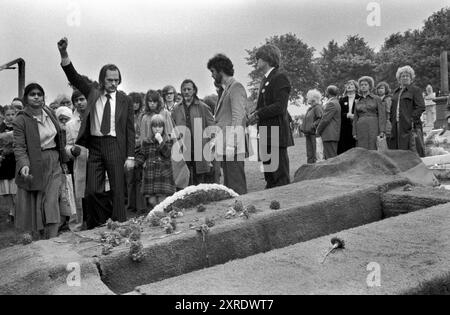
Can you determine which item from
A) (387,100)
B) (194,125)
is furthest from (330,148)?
(194,125)

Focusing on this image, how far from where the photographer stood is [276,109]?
635cm

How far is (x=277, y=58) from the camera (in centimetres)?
660

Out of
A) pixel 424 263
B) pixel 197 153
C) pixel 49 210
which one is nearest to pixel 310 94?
pixel 197 153

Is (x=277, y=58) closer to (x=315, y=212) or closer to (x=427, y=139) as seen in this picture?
(x=315, y=212)

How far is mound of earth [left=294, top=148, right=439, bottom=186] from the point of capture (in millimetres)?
4422

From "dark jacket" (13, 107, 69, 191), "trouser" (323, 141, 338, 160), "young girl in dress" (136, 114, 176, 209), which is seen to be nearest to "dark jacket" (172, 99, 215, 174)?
"young girl in dress" (136, 114, 176, 209)

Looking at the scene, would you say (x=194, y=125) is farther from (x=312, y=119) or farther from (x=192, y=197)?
(x=192, y=197)

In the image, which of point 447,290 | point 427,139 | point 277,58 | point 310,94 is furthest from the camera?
point 427,139

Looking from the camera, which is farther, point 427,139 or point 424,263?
point 427,139

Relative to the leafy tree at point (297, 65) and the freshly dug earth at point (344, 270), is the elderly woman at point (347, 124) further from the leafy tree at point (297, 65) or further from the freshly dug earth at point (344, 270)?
the leafy tree at point (297, 65)

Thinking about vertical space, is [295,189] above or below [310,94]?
below

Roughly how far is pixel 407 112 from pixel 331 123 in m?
1.24

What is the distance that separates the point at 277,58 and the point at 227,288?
4779 millimetres

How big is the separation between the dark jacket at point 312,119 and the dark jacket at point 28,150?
18.3ft
